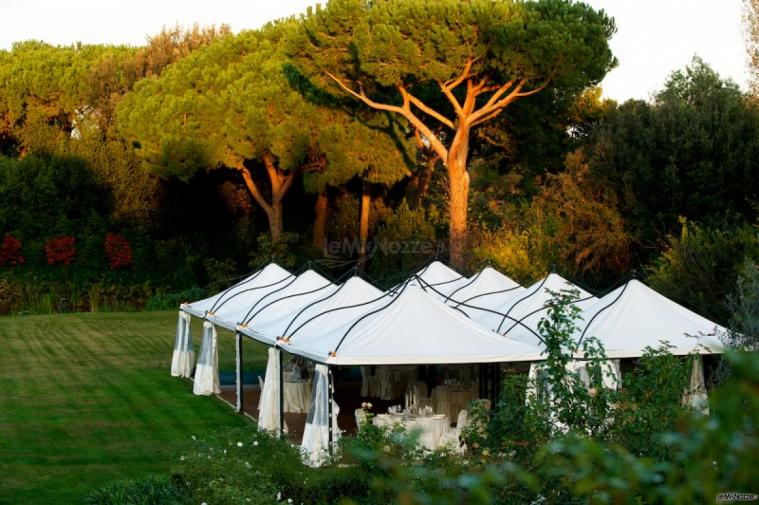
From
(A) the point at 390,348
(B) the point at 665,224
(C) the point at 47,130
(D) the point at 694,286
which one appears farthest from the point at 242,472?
(C) the point at 47,130

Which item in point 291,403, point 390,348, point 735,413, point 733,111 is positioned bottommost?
point 291,403

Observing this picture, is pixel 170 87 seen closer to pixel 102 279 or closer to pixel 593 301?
pixel 102 279

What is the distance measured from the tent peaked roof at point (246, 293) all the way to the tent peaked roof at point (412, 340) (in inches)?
221

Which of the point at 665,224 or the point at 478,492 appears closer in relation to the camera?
the point at 478,492

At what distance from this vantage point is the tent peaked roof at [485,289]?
61.3 feet

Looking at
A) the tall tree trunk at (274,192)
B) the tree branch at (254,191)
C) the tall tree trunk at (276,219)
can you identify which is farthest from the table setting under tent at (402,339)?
the tree branch at (254,191)

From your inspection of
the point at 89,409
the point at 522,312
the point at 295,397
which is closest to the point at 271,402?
the point at 295,397

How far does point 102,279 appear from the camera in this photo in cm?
3653

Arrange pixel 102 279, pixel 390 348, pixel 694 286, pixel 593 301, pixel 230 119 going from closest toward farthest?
pixel 390 348, pixel 593 301, pixel 694 286, pixel 230 119, pixel 102 279

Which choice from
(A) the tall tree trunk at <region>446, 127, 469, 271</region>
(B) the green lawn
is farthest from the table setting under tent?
(A) the tall tree trunk at <region>446, 127, 469, 271</region>

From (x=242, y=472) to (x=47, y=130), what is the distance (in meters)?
30.9

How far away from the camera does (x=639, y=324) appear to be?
46.5 feet

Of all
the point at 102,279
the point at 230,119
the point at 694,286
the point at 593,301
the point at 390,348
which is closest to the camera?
the point at 390,348

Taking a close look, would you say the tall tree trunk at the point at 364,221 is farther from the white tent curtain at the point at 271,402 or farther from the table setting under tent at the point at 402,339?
the white tent curtain at the point at 271,402
